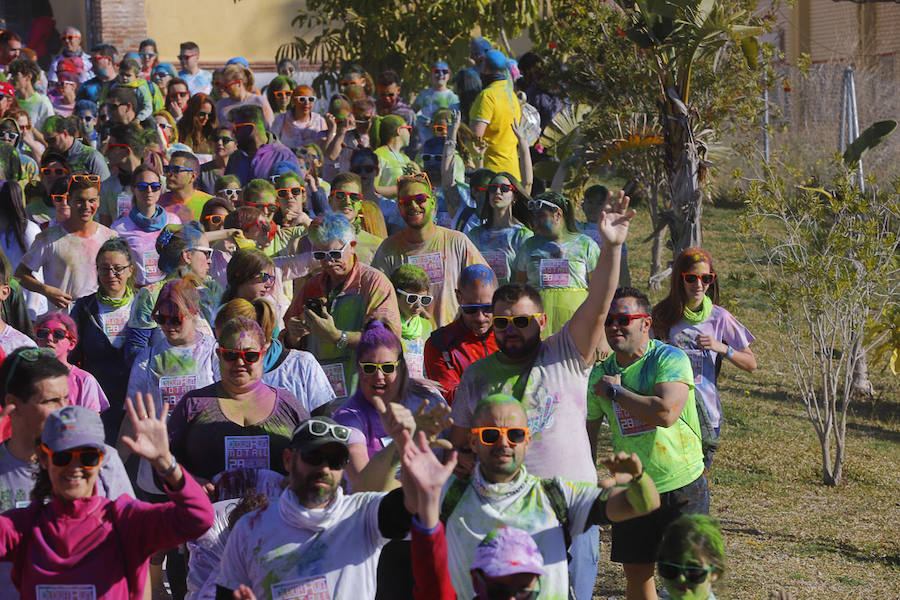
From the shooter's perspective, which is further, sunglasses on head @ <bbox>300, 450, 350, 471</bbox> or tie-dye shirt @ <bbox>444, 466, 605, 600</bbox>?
tie-dye shirt @ <bbox>444, 466, 605, 600</bbox>

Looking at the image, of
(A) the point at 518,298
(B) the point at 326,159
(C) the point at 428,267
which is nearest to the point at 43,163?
(B) the point at 326,159

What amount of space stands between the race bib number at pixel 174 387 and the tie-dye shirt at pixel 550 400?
146 cm

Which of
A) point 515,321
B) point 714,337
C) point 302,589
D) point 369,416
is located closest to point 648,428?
point 515,321

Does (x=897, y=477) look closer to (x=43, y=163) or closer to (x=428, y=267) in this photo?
(x=428, y=267)

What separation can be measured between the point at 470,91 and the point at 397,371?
9016 millimetres

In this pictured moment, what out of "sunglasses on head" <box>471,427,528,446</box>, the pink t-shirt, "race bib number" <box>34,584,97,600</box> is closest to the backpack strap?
"sunglasses on head" <box>471,427,528,446</box>


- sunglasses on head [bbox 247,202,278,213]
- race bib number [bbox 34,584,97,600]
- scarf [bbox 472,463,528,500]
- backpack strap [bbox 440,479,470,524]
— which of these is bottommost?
race bib number [bbox 34,584,97,600]

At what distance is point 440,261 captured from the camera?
26.8ft

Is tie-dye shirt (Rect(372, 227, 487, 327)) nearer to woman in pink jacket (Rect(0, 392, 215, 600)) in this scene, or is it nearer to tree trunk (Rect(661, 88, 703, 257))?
tree trunk (Rect(661, 88, 703, 257))

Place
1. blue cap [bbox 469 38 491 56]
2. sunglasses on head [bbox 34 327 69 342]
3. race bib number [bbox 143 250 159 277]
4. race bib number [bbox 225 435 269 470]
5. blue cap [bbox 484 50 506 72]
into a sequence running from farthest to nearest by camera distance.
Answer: blue cap [bbox 469 38 491 56] < blue cap [bbox 484 50 506 72] < race bib number [bbox 143 250 159 277] < sunglasses on head [bbox 34 327 69 342] < race bib number [bbox 225 435 269 470]

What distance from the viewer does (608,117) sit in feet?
45.6

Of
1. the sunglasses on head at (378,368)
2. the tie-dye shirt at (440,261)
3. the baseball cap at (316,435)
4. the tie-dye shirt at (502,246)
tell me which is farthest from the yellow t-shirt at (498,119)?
the baseball cap at (316,435)

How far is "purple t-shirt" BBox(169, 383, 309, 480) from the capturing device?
A: 5.43 metres

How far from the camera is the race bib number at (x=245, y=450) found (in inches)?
214
